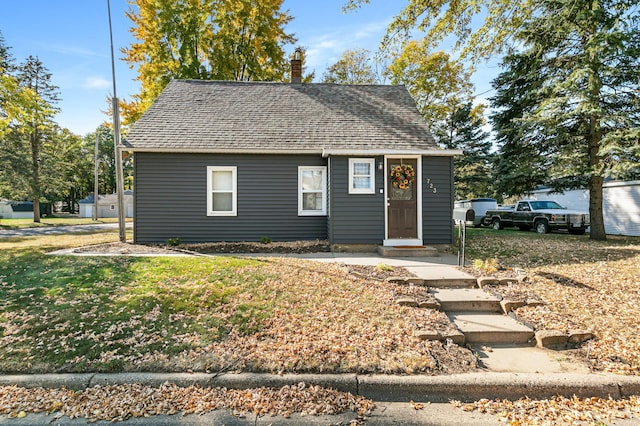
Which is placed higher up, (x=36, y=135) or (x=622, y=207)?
(x=36, y=135)

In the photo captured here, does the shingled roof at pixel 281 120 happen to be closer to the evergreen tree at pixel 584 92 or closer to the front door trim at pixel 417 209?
the front door trim at pixel 417 209

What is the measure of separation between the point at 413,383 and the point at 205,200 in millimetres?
8346

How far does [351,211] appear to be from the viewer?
31.0 ft

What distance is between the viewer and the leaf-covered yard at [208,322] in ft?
11.9

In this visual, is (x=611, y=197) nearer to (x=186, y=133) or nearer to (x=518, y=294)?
(x=518, y=294)

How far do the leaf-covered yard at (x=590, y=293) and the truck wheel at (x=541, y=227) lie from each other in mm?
6056

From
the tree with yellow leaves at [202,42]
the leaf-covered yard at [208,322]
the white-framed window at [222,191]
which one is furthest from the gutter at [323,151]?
the tree with yellow leaves at [202,42]

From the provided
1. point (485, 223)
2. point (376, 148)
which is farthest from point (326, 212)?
point (485, 223)

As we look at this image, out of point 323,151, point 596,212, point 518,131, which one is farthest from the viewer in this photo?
point 518,131

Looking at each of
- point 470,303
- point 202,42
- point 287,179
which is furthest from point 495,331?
point 202,42

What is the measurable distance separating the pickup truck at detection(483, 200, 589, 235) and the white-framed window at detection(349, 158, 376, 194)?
10593 millimetres

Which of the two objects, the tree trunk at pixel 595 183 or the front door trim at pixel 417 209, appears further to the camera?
the tree trunk at pixel 595 183

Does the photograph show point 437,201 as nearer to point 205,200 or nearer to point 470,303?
point 470,303

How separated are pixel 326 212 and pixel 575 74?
932cm
